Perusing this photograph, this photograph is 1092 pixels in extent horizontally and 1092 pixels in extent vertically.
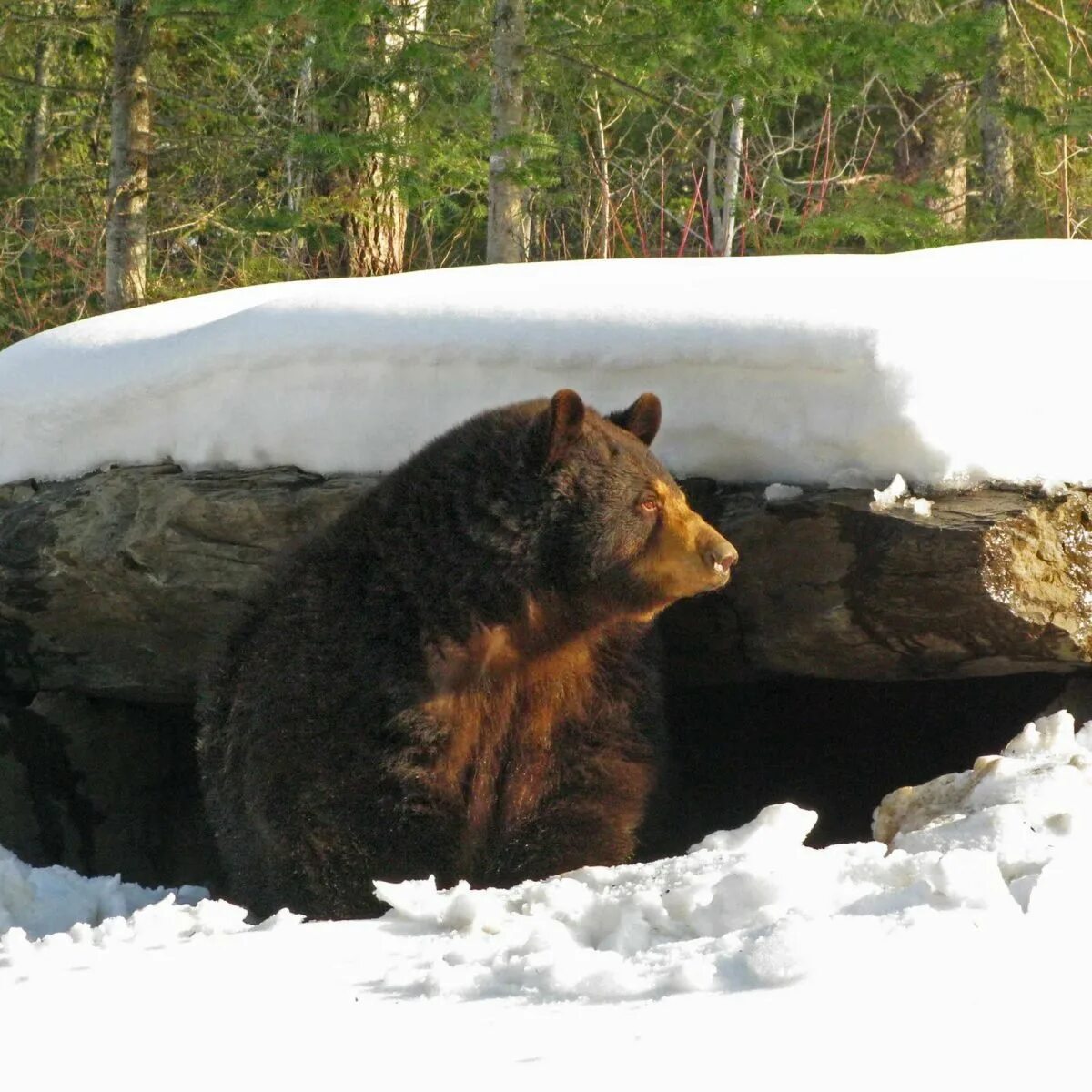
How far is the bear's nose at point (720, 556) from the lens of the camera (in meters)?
3.63

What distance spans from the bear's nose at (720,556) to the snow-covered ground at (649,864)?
563 millimetres

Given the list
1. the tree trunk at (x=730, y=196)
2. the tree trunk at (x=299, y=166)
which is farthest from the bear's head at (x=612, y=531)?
the tree trunk at (x=730, y=196)

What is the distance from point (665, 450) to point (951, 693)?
1.35m

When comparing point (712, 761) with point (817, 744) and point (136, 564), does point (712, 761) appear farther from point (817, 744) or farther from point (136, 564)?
point (136, 564)

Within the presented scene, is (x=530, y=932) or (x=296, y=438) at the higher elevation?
(x=296, y=438)

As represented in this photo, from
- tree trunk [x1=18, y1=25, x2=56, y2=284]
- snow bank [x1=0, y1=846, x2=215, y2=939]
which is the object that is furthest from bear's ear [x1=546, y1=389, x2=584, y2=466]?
tree trunk [x1=18, y1=25, x2=56, y2=284]

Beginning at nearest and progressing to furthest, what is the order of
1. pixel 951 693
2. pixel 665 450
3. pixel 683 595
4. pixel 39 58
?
pixel 683 595 → pixel 665 450 → pixel 951 693 → pixel 39 58

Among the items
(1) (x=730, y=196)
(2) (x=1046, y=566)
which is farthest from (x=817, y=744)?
(1) (x=730, y=196)

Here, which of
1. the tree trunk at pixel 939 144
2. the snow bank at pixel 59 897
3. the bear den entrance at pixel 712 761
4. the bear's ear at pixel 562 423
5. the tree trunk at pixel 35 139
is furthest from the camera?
the tree trunk at pixel 35 139

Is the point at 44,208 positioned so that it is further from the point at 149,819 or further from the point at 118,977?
the point at 118,977

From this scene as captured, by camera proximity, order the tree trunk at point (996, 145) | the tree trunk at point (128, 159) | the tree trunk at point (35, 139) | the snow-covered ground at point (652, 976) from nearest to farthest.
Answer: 1. the snow-covered ground at point (652, 976)
2. the tree trunk at point (128, 159)
3. the tree trunk at point (996, 145)
4. the tree trunk at point (35, 139)

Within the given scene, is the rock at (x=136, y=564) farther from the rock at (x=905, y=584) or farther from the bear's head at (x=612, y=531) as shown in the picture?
the rock at (x=905, y=584)

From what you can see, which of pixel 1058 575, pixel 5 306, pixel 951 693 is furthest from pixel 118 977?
pixel 5 306

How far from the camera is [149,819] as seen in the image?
5.91 m
